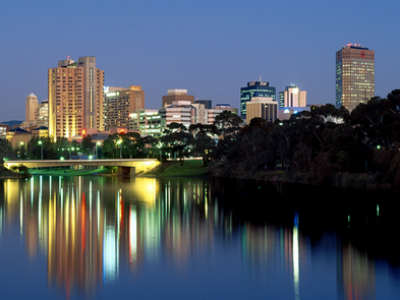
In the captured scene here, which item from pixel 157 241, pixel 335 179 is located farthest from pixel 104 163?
pixel 157 241

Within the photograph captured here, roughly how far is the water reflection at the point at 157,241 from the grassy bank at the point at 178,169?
201 ft

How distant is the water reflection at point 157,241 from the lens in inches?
959

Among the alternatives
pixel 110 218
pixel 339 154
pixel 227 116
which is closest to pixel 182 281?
pixel 110 218

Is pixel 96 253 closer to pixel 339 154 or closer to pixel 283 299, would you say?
pixel 283 299

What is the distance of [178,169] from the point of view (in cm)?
11944

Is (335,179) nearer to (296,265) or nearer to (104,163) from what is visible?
(296,265)

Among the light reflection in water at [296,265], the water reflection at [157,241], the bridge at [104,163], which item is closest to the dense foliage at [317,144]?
the bridge at [104,163]

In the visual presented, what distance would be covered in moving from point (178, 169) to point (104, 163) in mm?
17643

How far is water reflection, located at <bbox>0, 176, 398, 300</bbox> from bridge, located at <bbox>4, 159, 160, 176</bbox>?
5631 cm

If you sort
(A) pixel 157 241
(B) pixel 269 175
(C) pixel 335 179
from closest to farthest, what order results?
(A) pixel 157 241, (C) pixel 335 179, (B) pixel 269 175

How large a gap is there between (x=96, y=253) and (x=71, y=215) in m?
16.1

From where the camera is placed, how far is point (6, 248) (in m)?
30.2

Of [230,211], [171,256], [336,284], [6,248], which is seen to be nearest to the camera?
[336,284]

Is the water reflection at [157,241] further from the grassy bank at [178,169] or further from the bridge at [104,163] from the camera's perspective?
the grassy bank at [178,169]
